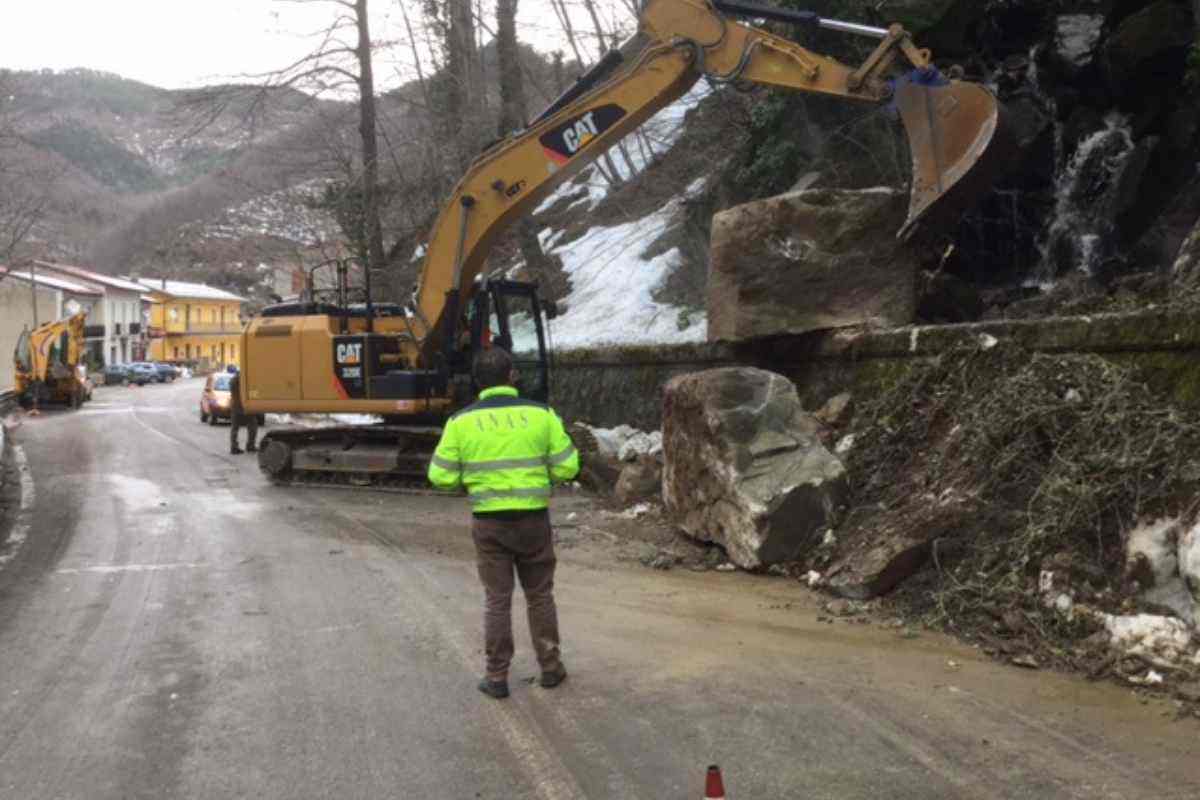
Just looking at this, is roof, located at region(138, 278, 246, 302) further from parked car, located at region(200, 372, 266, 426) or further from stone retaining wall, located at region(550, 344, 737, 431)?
stone retaining wall, located at region(550, 344, 737, 431)

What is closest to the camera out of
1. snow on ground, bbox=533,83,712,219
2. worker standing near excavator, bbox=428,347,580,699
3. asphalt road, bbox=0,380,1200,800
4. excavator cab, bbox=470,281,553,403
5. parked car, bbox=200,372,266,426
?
asphalt road, bbox=0,380,1200,800

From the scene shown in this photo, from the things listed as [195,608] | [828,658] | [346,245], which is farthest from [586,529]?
[346,245]

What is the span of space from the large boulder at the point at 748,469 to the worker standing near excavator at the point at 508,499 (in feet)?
9.66

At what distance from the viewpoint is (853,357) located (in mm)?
10727

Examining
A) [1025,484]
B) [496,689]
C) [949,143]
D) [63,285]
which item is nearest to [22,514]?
[496,689]

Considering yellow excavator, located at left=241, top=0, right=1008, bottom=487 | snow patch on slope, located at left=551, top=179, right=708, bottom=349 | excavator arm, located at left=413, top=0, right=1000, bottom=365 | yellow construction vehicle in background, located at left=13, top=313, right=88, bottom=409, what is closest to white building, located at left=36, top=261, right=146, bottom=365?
yellow construction vehicle in background, located at left=13, top=313, right=88, bottom=409

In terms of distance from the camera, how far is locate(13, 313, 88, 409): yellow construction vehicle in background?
35.5 metres

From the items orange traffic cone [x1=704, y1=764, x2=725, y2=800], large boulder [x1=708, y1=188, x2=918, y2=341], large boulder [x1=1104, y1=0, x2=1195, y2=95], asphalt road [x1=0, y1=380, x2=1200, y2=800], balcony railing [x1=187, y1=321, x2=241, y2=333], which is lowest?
asphalt road [x1=0, y1=380, x2=1200, y2=800]

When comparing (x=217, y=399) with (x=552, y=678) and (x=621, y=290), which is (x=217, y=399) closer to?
(x=621, y=290)

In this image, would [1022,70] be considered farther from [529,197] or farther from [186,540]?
[186,540]

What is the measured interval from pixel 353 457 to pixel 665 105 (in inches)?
236

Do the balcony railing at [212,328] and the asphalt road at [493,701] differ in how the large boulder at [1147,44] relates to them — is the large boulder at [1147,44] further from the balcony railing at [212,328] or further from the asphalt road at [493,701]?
the balcony railing at [212,328]

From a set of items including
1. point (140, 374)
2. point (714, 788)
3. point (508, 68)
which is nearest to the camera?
point (714, 788)

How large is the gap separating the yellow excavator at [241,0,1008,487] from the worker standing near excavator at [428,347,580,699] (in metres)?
4.98
